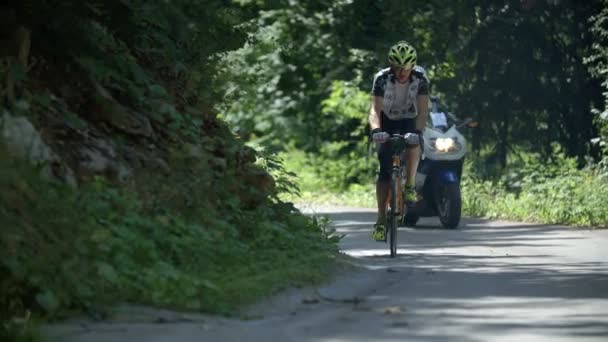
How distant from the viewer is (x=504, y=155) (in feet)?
90.7

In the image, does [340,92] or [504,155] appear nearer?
[504,155]

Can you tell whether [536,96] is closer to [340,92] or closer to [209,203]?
[340,92]

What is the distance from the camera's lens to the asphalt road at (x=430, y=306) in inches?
313

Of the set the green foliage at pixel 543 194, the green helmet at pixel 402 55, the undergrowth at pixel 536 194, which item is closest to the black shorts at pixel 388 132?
the green helmet at pixel 402 55

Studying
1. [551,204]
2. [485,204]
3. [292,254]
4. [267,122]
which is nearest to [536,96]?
[485,204]

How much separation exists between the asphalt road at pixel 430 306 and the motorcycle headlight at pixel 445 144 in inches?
179

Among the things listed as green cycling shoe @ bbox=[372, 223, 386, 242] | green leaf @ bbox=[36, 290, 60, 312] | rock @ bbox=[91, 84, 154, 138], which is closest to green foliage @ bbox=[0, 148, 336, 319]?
green leaf @ bbox=[36, 290, 60, 312]

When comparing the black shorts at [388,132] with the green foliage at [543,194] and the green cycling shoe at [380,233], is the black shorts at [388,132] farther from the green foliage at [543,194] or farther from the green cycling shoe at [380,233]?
the green foliage at [543,194]

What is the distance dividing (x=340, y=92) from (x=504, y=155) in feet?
20.5

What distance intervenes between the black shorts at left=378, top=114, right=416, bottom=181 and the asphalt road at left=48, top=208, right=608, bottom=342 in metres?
0.76

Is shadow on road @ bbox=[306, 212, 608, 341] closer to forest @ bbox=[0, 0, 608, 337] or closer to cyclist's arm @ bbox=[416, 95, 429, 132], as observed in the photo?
forest @ bbox=[0, 0, 608, 337]

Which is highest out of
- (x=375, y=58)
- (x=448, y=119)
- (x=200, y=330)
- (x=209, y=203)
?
(x=375, y=58)

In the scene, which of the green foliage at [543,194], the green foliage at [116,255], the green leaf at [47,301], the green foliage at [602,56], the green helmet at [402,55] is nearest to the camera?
the green leaf at [47,301]

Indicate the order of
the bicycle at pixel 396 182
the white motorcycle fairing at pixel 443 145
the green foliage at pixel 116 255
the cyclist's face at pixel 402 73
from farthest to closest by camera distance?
the white motorcycle fairing at pixel 443 145, the cyclist's face at pixel 402 73, the bicycle at pixel 396 182, the green foliage at pixel 116 255
